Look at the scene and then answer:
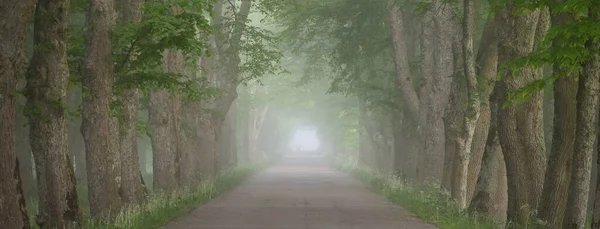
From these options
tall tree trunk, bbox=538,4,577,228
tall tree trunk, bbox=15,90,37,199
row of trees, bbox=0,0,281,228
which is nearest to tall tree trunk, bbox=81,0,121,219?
row of trees, bbox=0,0,281,228

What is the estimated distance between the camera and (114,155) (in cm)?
1705

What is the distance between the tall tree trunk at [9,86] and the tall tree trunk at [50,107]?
2.38 m

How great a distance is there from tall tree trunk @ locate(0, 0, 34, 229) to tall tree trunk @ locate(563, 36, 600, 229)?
8.05m

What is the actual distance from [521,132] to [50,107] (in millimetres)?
8461

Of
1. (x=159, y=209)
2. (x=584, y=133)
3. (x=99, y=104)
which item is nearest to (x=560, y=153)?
(x=584, y=133)

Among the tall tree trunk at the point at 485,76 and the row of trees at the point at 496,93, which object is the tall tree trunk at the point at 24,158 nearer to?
the row of trees at the point at 496,93

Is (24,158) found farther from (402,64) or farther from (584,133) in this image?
(584,133)

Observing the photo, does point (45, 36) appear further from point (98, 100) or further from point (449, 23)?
point (449, 23)

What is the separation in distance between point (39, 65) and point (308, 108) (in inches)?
3261

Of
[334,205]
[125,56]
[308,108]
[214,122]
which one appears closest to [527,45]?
[125,56]

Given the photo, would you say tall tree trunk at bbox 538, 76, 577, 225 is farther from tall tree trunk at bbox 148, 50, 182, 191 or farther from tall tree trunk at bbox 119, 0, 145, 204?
tall tree trunk at bbox 148, 50, 182, 191

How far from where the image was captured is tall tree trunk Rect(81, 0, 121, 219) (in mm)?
16406

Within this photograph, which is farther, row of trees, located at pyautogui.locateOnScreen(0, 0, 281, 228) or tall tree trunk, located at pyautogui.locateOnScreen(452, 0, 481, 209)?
tall tree trunk, located at pyautogui.locateOnScreen(452, 0, 481, 209)

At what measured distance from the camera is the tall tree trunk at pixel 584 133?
1195 centimetres
